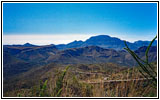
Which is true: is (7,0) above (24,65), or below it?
above

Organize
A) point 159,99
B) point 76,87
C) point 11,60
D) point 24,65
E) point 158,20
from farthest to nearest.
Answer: point 11,60, point 24,65, point 76,87, point 158,20, point 159,99

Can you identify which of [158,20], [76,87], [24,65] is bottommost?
[24,65]

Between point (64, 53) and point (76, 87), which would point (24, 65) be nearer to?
point (64, 53)

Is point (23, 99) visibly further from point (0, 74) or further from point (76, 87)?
point (76, 87)

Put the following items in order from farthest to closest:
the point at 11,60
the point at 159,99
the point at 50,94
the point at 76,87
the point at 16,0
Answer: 1. the point at 11,60
2. the point at 76,87
3. the point at 50,94
4. the point at 16,0
5. the point at 159,99

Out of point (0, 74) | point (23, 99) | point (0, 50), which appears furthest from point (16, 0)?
point (23, 99)

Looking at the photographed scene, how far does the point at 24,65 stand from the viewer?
14362cm

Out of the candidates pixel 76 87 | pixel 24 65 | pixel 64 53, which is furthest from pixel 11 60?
pixel 76 87

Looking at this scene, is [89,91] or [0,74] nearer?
[0,74]

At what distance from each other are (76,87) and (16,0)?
8.04ft

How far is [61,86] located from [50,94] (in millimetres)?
300

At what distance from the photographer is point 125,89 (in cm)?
329

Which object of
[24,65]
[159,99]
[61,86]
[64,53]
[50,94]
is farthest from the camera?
[64,53]

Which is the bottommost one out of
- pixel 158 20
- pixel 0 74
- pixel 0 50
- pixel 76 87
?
pixel 76 87
